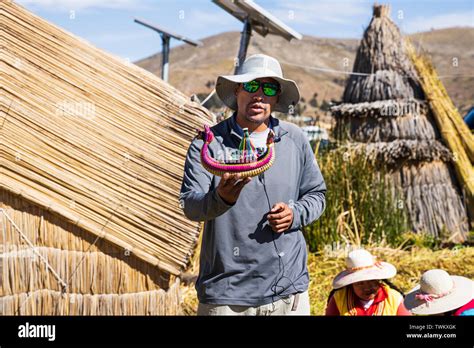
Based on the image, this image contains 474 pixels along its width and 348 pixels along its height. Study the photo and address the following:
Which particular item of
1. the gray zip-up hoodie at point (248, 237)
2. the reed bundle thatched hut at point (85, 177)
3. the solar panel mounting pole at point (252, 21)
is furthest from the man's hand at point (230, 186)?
the solar panel mounting pole at point (252, 21)

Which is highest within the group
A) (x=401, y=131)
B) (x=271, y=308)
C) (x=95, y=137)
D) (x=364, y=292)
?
(x=401, y=131)

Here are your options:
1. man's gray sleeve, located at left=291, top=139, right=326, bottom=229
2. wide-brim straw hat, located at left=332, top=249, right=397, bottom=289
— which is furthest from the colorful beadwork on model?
wide-brim straw hat, located at left=332, top=249, right=397, bottom=289

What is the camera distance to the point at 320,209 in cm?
282

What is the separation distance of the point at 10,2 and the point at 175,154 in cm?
132

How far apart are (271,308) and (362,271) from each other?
936 mm

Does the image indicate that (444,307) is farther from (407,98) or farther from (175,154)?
(407,98)

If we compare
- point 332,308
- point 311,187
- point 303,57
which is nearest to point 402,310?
point 332,308

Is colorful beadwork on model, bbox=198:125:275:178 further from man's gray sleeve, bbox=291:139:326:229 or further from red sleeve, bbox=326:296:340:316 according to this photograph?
red sleeve, bbox=326:296:340:316

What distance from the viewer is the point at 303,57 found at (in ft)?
328

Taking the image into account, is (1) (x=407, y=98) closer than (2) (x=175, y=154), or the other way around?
(2) (x=175, y=154)

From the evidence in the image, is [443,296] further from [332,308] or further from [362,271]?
[332,308]

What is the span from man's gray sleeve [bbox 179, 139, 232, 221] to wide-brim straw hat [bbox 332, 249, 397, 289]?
1.11 m
